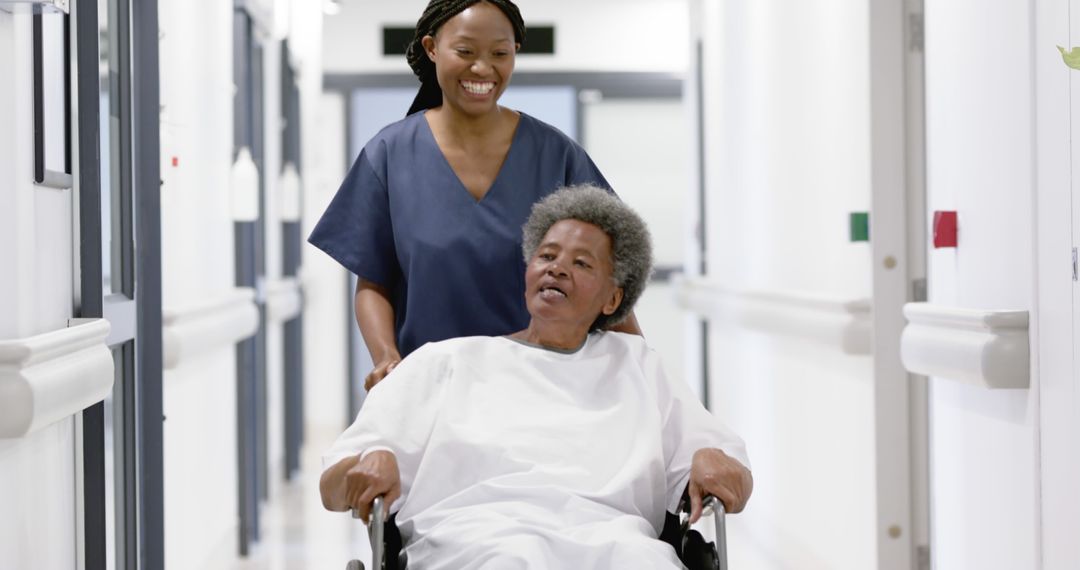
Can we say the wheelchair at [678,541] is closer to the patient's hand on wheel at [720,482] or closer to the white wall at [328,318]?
the patient's hand on wheel at [720,482]

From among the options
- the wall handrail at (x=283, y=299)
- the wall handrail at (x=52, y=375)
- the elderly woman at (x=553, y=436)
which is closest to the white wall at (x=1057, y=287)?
the elderly woman at (x=553, y=436)

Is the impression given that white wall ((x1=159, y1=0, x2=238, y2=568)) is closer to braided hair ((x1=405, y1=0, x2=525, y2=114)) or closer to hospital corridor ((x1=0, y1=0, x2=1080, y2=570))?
hospital corridor ((x1=0, y1=0, x2=1080, y2=570))

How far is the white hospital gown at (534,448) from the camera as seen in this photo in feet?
6.03

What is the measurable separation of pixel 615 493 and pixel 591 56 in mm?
5896

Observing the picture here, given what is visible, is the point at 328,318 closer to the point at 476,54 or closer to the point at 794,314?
the point at 794,314

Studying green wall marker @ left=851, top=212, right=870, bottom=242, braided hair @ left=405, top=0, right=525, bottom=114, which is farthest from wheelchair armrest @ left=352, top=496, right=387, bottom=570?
green wall marker @ left=851, top=212, right=870, bottom=242

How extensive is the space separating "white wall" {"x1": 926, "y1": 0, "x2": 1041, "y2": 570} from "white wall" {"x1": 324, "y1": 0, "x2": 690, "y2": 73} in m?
4.54

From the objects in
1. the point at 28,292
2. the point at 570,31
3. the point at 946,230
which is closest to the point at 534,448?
the point at 28,292

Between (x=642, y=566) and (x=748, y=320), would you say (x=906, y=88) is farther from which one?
(x=642, y=566)

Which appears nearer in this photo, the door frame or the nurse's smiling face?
the nurse's smiling face

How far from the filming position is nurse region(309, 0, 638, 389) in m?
2.22

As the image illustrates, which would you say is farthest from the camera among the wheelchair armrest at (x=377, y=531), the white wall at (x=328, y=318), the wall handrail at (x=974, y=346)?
the white wall at (x=328, y=318)

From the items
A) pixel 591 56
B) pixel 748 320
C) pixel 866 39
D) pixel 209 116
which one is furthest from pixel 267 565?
pixel 591 56

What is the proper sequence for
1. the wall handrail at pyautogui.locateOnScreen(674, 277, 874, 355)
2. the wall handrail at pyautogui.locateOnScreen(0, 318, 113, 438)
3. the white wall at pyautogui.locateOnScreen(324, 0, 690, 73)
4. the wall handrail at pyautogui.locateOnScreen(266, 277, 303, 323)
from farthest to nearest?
1. the white wall at pyautogui.locateOnScreen(324, 0, 690, 73)
2. the wall handrail at pyautogui.locateOnScreen(266, 277, 303, 323)
3. the wall handrail at pyautogui.locateOnScreen(674, 277, 874, 355)
4. the wall handrail at pyautogui.locateOnScreen(0, 318, 113, 438)
